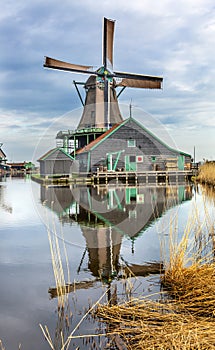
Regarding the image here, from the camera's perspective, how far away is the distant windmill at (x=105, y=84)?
3075 cm

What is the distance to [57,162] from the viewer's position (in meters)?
29.7

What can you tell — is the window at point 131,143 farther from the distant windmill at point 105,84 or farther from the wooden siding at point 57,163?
the wooden siding at point 57,163

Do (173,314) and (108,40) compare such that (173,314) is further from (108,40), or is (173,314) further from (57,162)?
(108,40)

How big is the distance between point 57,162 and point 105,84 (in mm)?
8389

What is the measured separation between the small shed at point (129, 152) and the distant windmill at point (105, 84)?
9.66ft

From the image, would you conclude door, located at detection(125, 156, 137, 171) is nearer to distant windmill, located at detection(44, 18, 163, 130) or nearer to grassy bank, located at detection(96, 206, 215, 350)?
distant windmill, located at detection(44, 18, 163, 130)

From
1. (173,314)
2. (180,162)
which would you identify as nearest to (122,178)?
(180,162)

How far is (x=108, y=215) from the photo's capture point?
10156 millimetres

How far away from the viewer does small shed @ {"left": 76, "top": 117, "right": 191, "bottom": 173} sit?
27594 mm

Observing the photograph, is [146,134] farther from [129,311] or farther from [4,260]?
[129,311]

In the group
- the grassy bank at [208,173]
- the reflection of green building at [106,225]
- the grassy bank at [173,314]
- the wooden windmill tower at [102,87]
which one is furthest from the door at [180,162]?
the grassy bank at [173,314]

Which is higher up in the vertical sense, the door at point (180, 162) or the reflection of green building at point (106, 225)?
the door at point (180, 162)

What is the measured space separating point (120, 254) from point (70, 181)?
20999 mm

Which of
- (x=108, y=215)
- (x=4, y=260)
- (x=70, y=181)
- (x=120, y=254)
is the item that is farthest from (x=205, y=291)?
(x=70, y=181)
